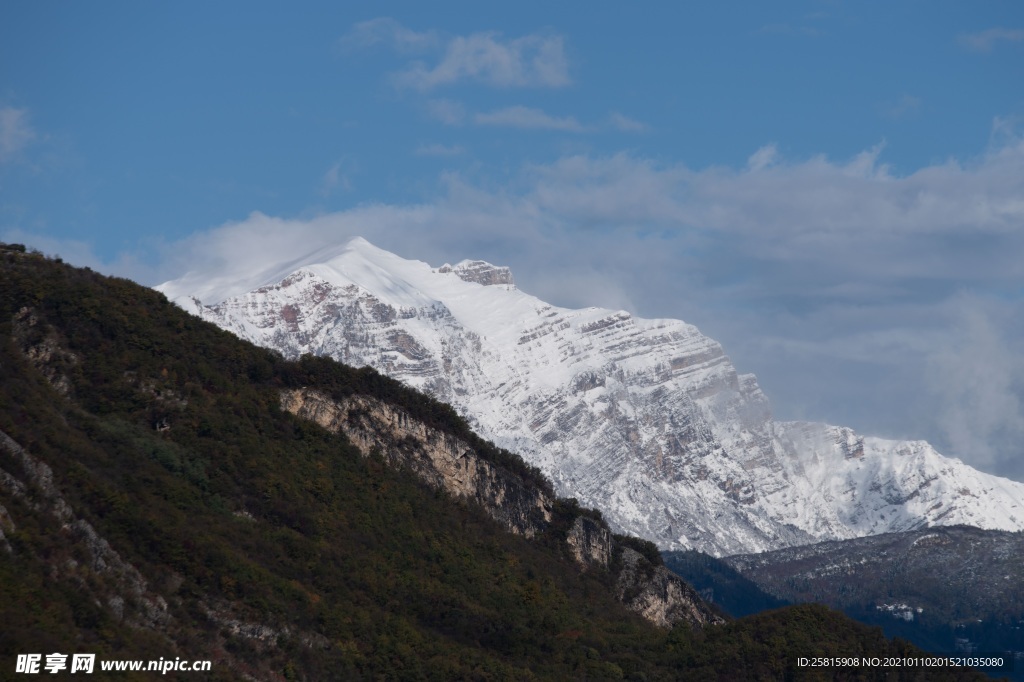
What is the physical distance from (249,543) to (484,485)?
118 ft

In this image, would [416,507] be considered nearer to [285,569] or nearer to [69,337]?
[285,569]

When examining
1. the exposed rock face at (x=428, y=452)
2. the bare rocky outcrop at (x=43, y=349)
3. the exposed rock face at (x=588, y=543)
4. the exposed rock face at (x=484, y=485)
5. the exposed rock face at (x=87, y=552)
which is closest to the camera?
the exposed rock face at (x=87, y=552)

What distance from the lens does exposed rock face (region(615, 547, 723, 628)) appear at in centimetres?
13438

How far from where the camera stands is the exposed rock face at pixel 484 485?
12825 centimetres

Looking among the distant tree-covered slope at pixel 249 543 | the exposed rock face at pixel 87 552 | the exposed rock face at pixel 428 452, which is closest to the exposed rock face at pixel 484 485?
the exposed rock face at pixel 428 452

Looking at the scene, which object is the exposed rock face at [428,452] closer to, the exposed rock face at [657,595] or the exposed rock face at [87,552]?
the exposed rock face at [657,595]

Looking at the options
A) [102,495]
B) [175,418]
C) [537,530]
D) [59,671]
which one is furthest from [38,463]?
[537,530]

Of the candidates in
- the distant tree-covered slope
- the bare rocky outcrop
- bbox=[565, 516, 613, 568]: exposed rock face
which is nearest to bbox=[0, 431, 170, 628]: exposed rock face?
the distant tree-covered slope

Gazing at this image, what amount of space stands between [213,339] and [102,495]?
38.7 meters

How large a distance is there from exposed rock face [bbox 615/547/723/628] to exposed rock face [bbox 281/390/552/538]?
29.0 ft

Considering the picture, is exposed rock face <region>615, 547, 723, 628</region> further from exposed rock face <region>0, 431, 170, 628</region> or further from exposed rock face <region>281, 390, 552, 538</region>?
exposed rock face <region>0, 431, 170, 628</region>

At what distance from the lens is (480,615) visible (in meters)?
110

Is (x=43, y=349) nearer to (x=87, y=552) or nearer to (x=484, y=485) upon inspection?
(x=87, y=552)

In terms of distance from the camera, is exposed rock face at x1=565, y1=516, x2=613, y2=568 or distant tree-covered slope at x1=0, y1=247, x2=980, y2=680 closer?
distant tree-covered slope at x1=0, y1=247, x2=980, y2=680
